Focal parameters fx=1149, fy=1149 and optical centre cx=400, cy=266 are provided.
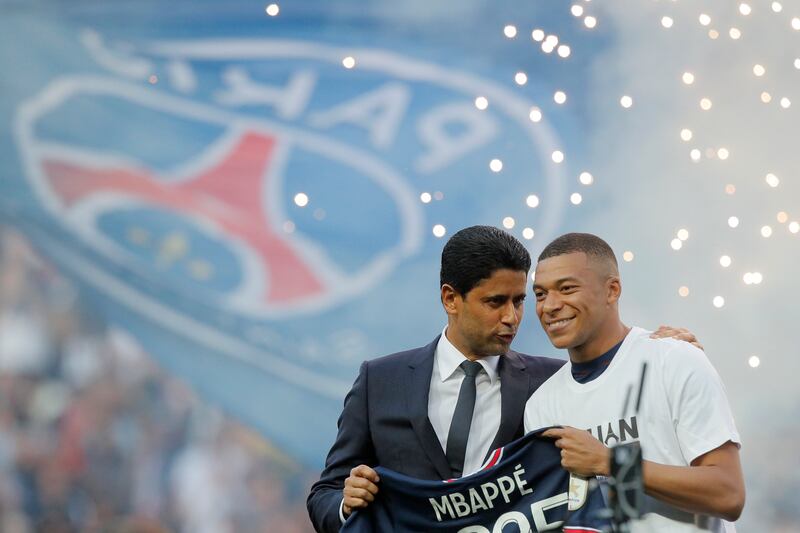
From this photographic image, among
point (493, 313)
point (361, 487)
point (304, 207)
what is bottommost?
point (361, 487)

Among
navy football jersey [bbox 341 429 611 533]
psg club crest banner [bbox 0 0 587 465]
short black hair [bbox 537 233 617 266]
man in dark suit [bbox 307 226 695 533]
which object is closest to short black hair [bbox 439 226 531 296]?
man in dark suit [bbox 307 226 695 533]

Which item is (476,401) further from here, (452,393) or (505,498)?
(505,498)

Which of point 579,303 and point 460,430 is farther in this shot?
point 460,430

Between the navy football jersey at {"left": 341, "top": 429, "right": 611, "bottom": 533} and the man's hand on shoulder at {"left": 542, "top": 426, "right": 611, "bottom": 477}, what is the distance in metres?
0.06

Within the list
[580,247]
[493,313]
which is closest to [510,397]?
[493,313]

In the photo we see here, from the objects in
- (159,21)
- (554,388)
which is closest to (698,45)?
(159,21)

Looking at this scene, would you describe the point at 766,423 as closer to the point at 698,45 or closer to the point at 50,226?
the point at 698,45

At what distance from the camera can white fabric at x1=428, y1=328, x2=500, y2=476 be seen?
3037mm

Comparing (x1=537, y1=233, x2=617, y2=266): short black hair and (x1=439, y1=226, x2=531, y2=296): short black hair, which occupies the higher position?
(x1=537, y1=233, x2=617, y2=266): short black hair

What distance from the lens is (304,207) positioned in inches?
209

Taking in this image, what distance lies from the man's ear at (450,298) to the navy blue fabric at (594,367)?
409mm

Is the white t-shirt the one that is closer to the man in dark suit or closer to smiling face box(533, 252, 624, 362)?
smiling face box(533, 252, 624, 362)

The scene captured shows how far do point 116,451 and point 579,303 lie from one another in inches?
116

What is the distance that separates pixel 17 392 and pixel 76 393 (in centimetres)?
27
